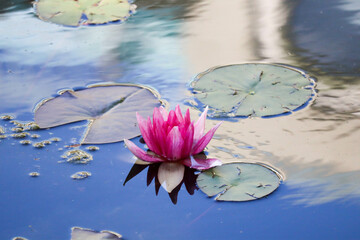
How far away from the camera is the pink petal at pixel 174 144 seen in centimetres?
175

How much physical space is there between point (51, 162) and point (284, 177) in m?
0.88

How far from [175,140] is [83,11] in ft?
6.07

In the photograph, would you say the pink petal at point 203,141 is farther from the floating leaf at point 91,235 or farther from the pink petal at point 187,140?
the floating leaf at point 91,235

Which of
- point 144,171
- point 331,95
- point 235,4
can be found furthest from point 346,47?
point 144,171

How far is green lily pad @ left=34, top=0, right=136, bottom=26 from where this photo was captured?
3244 millimetres

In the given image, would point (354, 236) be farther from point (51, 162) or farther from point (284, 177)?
point (51, 162)

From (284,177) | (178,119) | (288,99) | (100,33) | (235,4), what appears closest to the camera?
(284,177)

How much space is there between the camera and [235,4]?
339 centimetres

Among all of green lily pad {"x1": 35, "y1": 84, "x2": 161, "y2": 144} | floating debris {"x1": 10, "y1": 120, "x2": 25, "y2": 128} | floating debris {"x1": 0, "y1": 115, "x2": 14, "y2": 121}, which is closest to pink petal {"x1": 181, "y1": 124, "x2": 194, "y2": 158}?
green lily pad {"x1": 35, "y1": 84, "x2": 161, "y2": 144}

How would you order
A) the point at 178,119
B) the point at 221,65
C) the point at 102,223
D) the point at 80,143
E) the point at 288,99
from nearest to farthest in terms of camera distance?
the point at 102,223 → the point at 178,119 → the point at 80,143 → the point at 288,99 → the point at 221,65

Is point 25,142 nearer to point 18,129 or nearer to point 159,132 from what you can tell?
point 18,129

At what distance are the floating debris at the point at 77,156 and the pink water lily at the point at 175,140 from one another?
19cm

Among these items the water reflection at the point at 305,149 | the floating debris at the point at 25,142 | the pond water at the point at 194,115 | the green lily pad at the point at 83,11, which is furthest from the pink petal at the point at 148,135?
Result: the green lily pad at the point at 83,11

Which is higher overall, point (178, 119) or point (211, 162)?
point (178, 119)
